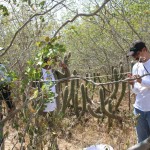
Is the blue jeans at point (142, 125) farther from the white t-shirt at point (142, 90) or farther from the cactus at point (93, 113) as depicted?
the cactus at point (93, 113)

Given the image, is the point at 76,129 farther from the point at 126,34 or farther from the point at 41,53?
the point at 41,53

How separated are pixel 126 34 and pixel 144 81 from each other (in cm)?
627

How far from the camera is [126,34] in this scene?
9570mm

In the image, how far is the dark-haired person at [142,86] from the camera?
3.50 metres

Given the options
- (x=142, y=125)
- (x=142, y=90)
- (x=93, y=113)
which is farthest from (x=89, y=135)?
(x=142, y=90)

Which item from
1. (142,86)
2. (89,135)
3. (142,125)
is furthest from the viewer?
(89,135)

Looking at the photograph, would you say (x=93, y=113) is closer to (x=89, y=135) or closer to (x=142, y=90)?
(x=89, y=135)

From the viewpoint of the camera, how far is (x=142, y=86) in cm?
356

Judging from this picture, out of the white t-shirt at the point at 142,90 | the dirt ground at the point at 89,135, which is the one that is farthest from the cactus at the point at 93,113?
the white t-shirt at the point at 142,90

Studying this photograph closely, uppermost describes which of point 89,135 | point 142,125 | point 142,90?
point 142,90

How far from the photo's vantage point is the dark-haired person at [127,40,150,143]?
3496 mm

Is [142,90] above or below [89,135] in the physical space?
above

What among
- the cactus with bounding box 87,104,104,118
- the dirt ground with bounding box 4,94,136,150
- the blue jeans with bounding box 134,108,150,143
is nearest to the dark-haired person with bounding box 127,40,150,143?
the blue jeans with bounding box 134,108,150,143

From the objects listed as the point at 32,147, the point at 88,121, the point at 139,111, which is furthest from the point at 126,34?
the point at 32,147
